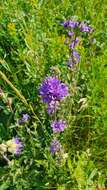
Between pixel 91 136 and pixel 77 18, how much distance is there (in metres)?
0.79

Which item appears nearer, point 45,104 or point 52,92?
point 52,92

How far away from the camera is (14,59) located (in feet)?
8.09

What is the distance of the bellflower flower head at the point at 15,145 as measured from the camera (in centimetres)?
193

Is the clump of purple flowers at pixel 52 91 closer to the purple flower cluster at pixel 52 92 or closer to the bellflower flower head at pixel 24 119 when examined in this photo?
the purple flower cluster at pixel 52 92

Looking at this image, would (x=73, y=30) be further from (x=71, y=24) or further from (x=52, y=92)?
(x=52, y=92)

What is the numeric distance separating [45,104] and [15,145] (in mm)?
242

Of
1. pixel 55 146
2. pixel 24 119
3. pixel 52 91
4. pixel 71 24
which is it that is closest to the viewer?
pixel 52 91

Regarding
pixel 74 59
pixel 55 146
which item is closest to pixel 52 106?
pixel 55 146

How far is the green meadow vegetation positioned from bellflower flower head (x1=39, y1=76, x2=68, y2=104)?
0.35 ft

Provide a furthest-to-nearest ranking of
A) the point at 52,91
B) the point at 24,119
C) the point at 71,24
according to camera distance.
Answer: the point at 71,24, the point at 24,119, the point at 52,91

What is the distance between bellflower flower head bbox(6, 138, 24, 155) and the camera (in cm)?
193

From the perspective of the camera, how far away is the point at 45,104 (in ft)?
6.48

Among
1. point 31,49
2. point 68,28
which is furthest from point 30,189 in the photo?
point 68,28

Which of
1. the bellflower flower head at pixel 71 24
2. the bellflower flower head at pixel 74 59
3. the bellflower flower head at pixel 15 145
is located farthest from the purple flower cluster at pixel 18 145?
the bellflower flower head at pixel 71 24
